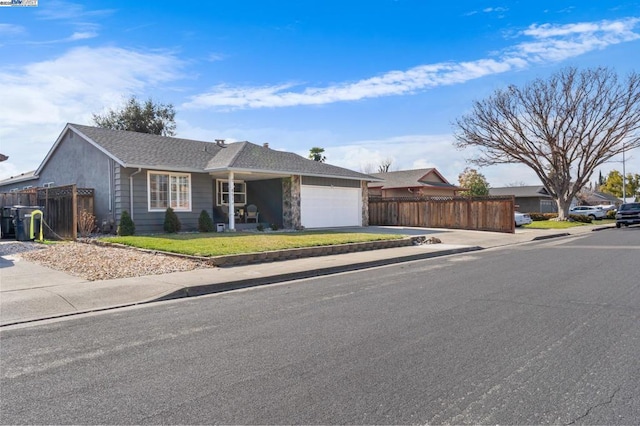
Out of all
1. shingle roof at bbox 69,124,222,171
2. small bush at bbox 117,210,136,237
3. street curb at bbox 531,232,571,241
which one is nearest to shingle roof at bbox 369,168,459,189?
street curb at bbox 531,232,571,241

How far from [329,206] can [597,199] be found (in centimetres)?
7164

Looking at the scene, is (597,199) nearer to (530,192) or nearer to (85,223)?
(530,192)

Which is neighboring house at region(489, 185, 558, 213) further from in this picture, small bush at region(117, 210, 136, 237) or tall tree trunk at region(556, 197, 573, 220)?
small bush at region(117, 210, 136, 237)

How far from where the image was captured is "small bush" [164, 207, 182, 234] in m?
19.2

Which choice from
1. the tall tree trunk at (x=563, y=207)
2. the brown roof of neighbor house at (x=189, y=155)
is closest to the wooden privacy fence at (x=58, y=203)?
the brown roof of neighbor house at (x=189, y=155)

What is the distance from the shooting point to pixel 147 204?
62.8 feet

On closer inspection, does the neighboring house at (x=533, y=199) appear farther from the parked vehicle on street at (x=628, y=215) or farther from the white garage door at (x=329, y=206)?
the white garage door at (x=329, y=206)

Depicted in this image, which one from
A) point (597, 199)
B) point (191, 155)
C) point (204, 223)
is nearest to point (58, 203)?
point (204, 223)

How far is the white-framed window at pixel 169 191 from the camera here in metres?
19.5

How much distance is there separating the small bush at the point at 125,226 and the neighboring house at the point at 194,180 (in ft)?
2.14

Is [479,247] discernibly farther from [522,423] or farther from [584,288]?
[522,423]

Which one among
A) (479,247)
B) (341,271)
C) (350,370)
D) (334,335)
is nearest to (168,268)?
(341,271)

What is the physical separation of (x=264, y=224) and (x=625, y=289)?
17.2m

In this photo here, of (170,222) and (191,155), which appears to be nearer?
(170,222)
